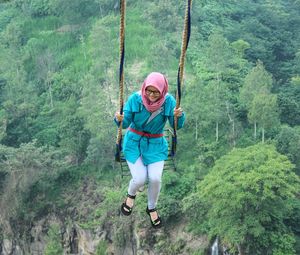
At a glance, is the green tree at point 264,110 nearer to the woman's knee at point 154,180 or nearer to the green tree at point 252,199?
the green tree at point 252,199

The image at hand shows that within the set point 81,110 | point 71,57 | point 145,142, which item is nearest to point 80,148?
point 81,110

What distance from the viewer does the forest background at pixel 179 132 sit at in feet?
59.0

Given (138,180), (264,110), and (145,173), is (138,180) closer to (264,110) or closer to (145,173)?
(145,173)

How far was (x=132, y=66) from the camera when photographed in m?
28.4

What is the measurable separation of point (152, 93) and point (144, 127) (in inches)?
17.8

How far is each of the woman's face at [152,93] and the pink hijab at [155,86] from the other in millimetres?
32

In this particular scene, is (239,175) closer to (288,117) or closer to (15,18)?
(288,117)

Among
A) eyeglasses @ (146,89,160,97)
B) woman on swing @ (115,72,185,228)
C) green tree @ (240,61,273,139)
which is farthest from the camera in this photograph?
green tree @ (240,61,273,139)

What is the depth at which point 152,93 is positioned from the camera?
5359mm

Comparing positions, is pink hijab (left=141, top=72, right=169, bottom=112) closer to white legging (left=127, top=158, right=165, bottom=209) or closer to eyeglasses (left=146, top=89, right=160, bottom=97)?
eyeglasses (left=146, top=89, right=160, bottom=97)

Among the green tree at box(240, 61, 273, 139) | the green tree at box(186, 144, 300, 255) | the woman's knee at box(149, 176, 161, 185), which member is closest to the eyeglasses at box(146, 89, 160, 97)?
the woman's knee at box(149, 176, 161, 185)

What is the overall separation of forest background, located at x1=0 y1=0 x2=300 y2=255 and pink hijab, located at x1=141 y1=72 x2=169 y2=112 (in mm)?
11810

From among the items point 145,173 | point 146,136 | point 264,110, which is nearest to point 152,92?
point 146,136

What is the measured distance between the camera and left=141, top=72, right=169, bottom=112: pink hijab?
5.22 meters
